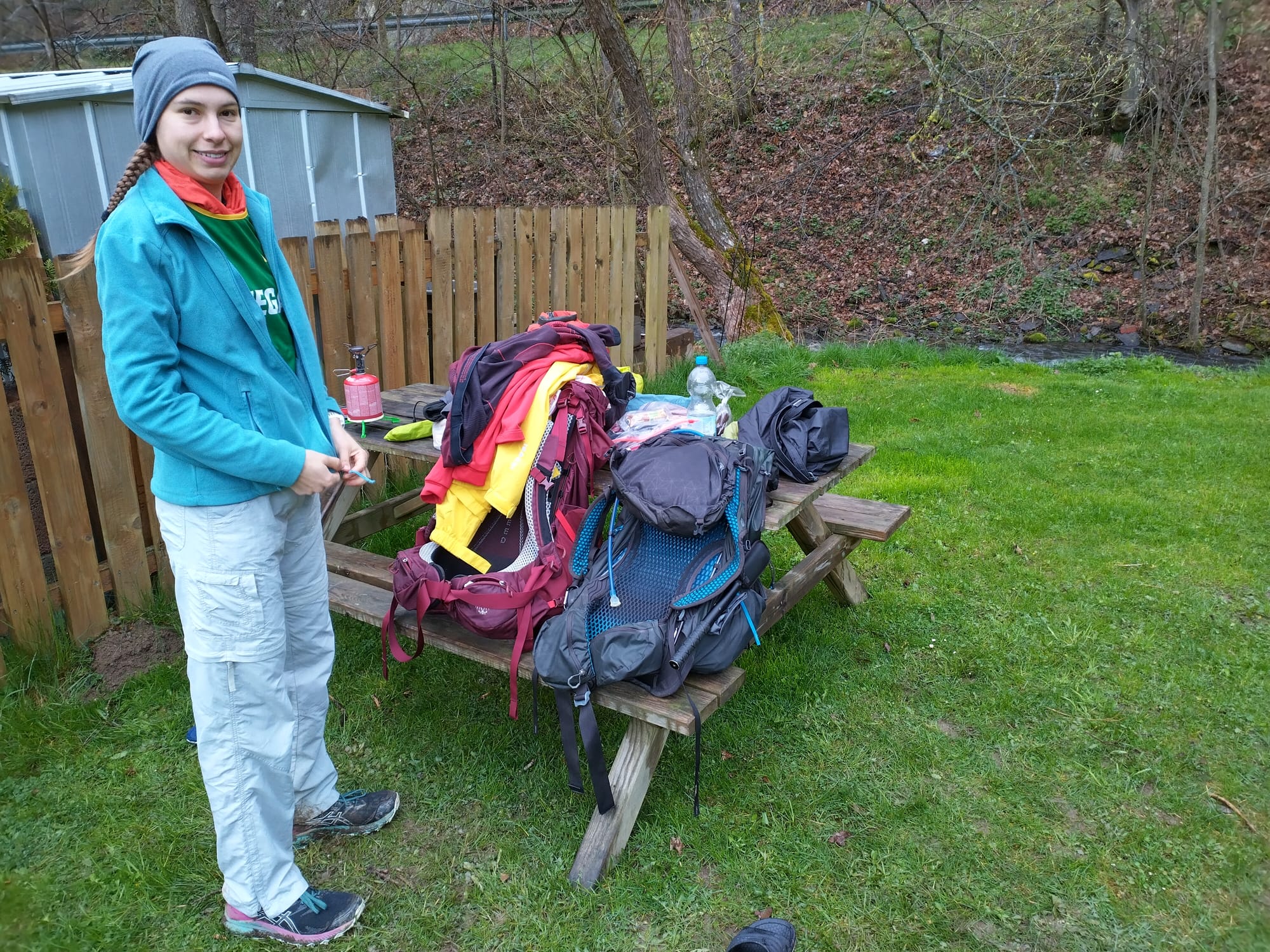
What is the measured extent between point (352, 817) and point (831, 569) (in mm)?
2225

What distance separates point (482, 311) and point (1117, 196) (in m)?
12.9

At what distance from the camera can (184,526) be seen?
84.6 inches

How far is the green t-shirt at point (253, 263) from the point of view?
212cm

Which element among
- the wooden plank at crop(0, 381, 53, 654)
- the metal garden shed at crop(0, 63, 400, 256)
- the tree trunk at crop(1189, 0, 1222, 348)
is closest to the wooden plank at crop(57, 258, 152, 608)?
the wooden plank at crop(0, 381, 53, 654)

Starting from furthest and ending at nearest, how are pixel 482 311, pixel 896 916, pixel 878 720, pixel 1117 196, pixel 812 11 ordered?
pixel 812 11
pixel 1117 196
pixel 482 311
pixel 878 720
pixel 896 916

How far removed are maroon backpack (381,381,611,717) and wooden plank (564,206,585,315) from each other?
3.25 m

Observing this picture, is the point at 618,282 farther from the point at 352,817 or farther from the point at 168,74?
the point at 168,74

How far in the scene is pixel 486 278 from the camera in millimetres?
5730

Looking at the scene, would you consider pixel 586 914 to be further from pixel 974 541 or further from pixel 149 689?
pixel 974 541

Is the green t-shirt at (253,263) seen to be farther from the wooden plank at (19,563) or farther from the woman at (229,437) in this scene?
the wooden plank at (19,563)

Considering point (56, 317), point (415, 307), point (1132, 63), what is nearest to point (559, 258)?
point (415, 307)

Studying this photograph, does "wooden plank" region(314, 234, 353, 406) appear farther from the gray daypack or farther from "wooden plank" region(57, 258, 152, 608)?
the gray daypack

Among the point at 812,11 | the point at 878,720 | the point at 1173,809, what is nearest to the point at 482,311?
the point at 878,720

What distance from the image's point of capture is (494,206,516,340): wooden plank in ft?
18.9
